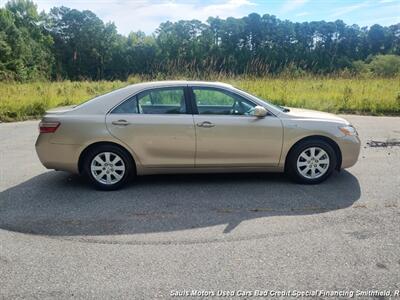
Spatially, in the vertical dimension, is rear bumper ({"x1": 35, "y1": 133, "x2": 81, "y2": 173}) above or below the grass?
below

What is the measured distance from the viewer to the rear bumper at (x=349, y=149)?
17.2 ft

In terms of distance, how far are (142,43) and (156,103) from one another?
6442cm

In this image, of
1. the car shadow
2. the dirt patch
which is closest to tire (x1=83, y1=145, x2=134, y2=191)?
the car shadow

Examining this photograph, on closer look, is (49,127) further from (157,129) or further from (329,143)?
(329,143)

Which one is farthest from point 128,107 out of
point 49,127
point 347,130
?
point 347,130

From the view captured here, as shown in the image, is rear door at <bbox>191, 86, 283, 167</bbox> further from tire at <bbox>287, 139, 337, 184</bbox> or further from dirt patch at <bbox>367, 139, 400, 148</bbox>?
dirt patch at <bbox>367, 139, 400, 148</bbox>

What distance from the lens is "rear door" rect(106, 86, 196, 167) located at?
4.95 m

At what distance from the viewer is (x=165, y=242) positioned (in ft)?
11.8

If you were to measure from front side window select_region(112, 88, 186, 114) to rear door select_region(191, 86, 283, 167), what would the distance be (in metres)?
0.22

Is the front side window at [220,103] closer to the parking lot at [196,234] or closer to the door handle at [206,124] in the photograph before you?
the door handle at [206,124]

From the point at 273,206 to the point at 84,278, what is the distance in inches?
95.3

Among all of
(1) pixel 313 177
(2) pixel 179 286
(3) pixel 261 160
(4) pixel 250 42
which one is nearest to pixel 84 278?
(2) pixel 179 286

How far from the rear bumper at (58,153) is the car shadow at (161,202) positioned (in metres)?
0.38

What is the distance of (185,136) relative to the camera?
4.98 meters
